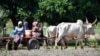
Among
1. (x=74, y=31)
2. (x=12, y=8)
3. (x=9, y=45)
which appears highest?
(x=12, y=8)

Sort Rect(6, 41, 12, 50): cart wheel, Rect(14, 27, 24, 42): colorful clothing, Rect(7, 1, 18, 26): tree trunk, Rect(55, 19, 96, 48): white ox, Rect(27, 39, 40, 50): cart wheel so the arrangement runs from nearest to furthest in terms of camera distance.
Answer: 1. Rect(14, 27, 24, 42): colorful clothing
2. Rect(27, 39, 40, 50): cart wheel
3. Rect(6, 41, 12, 50): cart wheel
4. Rect(55, 19, 96, 48): white ox
5. Rect(7, 1, 18, 26): tree trunk

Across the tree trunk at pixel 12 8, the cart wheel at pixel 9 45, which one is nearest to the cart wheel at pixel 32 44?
the cart wheel at pixel 9 45

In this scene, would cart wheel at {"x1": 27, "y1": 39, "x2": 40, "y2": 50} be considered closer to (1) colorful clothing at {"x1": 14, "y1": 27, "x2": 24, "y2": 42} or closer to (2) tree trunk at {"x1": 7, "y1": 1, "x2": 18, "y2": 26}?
(1) colorful clothing at {"x1": 14, "y1": 27, "x2": 24, "y2": 42}

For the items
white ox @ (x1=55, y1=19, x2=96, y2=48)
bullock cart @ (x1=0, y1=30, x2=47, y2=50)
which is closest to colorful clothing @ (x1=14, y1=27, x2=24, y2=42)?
bullock cart @ (x1=0, y1=30, x2=47, y2=50)

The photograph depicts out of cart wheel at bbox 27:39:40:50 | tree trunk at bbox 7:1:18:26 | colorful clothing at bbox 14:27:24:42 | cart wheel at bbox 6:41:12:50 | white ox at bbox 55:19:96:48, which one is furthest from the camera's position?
tree trunk at bbox 7:1:18:26

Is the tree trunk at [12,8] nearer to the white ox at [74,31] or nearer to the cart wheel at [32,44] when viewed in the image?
the white ox at [74,31]

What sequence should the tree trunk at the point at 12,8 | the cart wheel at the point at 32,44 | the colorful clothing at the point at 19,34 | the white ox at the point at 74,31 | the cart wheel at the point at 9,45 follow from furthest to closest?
1. the tree trunk at the point at 12,8
2. the white ox at the point at 74,31
3. the cart wheel at the point at 9,45
4. the cart wheel at the point at 32,44
5. the colorful clothing at the point at 19,34

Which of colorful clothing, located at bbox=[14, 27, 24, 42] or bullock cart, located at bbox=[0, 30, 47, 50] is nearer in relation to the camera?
colorful clothing, located at bbox=[14, 27, 24, 42]

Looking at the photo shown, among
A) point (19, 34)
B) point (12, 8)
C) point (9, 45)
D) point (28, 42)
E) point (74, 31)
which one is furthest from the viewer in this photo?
point (12, 8)

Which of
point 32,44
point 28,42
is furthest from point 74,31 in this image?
point 28,42

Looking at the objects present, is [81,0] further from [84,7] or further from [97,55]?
[97,55]

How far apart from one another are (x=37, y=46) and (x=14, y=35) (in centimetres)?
137

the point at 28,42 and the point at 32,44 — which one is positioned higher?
the point at 28,42

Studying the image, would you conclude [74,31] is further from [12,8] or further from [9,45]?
[12,8]
